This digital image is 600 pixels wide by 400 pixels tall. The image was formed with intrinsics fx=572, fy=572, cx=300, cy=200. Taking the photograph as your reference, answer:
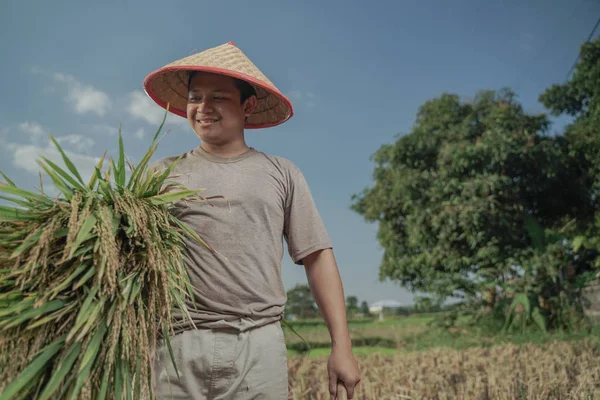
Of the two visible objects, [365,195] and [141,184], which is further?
[365,195]

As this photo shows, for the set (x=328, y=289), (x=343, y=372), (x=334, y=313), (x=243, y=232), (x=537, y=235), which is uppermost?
(x=537, y=235)

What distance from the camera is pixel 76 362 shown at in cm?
166

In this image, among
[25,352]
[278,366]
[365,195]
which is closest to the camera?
[25,352]

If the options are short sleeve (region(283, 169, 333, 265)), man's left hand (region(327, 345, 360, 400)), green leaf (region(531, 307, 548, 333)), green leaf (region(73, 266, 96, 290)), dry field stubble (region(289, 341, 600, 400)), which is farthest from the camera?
green leaf (region(531, 307, 548, 333))

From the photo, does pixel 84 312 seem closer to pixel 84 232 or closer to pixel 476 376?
pixel 84 232

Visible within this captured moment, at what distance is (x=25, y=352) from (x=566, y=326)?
1248 cm

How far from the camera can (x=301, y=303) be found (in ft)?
61.4

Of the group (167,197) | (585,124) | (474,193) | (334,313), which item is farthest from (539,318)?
(167,197)

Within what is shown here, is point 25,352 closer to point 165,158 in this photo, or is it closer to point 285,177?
point 165,158

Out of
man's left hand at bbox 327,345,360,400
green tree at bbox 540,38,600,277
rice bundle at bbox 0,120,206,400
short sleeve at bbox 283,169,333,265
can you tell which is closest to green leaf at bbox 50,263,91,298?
rice bundle at bbox 0,120,206,400

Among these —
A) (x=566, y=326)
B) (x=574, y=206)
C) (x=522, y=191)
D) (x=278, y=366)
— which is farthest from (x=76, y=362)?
(x=574, y=206)

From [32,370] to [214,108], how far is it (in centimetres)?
125

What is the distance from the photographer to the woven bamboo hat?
2396 millimetres

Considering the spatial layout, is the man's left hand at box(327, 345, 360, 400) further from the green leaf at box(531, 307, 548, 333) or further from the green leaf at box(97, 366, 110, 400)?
the green leaf at box(531, 307, 548, 333)
